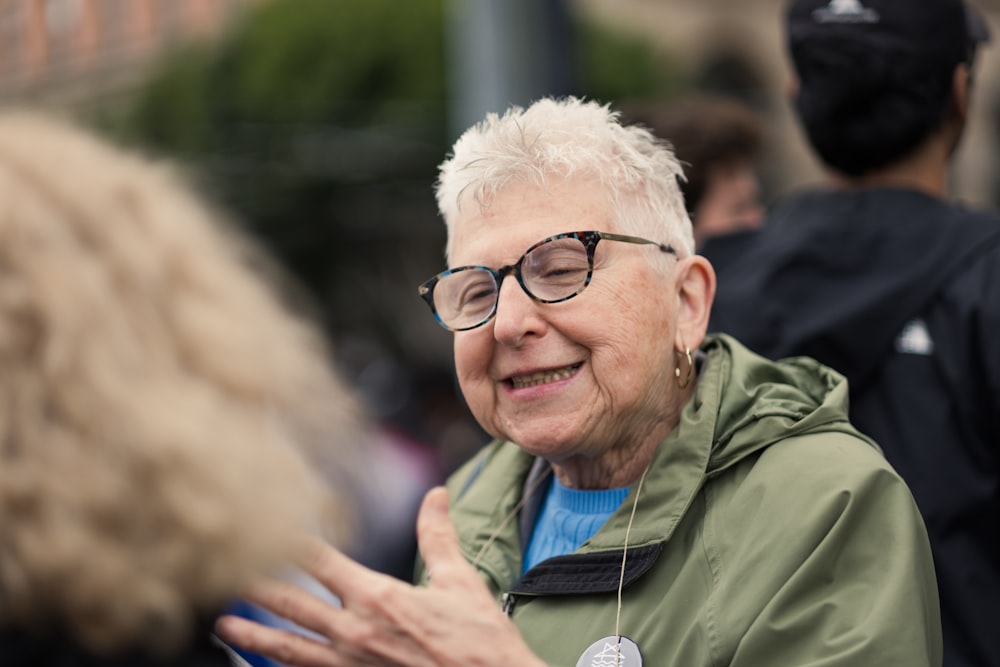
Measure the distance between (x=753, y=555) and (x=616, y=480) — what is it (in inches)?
15.9

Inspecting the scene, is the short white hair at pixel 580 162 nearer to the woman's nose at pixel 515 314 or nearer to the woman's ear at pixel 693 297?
the woman's ear at pixel 693 297

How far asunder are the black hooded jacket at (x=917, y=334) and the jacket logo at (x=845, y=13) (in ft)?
1.21

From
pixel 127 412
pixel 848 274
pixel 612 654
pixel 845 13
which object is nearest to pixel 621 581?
pixel 612 654

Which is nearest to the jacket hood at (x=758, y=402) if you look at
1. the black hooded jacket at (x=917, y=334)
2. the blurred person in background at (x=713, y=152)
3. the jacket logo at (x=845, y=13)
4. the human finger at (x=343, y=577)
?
the black hooded jacket at (x=917, y=334)

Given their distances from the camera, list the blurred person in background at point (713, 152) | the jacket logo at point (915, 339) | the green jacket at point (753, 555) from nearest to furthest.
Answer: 1. the green jacket at point (753, 555)
2. the jacket logo at point (915, 339)
3. the blurred person in background at point (713, 152)

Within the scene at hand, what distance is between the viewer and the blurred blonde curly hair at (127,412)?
153 cm

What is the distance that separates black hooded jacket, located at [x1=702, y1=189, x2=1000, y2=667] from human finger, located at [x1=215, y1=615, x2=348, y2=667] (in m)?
1.16

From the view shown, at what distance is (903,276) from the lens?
254cm

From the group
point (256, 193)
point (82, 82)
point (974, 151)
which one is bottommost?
point (974, 151)

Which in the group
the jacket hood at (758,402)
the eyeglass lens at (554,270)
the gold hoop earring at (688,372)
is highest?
the eyeglass lens at (554,270)

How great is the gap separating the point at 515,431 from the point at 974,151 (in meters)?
25.7

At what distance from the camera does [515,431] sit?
7.20 feet

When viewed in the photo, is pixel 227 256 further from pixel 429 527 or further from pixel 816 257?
pixel 816 257

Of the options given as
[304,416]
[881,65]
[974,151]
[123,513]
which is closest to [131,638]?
[123,513]
